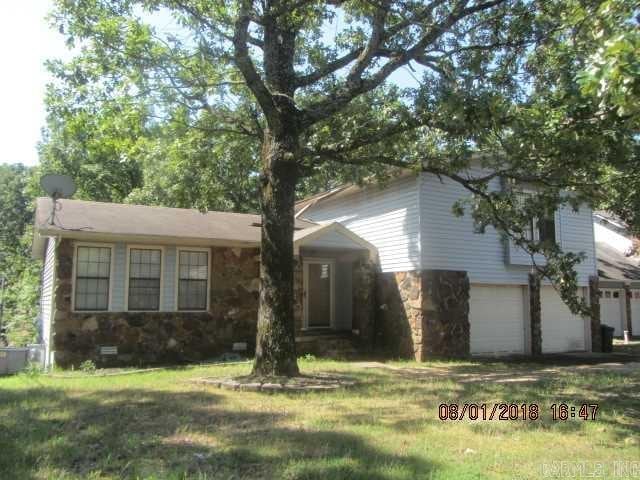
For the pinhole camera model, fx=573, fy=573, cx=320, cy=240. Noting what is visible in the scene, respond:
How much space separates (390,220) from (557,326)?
6575mm

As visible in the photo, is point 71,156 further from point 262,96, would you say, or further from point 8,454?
point 8,454

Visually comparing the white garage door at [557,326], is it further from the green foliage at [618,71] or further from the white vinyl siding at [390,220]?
the green foliage at [618,71]

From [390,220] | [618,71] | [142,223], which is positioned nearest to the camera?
[618,71]

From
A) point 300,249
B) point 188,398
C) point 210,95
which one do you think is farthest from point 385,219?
point 188,398

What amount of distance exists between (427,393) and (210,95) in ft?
24.4

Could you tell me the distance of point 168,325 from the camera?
14320mm

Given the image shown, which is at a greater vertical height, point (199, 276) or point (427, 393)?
point (199, 276)

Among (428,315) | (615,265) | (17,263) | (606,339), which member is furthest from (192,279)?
(615,265)

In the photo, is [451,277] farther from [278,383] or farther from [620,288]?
[620,288]

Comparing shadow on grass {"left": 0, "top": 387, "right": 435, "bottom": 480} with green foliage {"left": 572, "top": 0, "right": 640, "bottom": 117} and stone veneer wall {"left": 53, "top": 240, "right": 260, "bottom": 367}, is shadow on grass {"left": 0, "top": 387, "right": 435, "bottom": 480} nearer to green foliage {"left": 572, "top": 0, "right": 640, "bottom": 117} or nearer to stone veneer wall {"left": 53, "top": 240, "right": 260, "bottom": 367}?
green foliage {"left": 572, "top": 0, "right": 640, "bottom": 117}


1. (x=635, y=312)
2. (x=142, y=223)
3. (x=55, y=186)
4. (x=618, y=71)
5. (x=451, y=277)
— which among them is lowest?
(x=635, y=312)

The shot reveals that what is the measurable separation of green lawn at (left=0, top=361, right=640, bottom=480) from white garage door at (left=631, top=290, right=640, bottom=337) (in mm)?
16409

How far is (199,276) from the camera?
→ 49.1 feet

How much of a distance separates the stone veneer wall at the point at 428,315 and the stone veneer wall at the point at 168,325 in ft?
12.8
